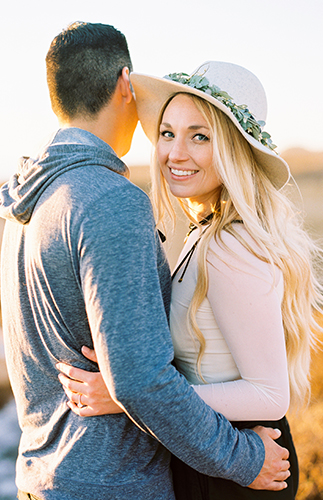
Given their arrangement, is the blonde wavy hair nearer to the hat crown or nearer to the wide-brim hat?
the wide-brim hat

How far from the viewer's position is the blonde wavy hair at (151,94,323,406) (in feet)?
4.67

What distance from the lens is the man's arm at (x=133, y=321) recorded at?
3.08 ft

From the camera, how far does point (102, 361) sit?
3.15ft

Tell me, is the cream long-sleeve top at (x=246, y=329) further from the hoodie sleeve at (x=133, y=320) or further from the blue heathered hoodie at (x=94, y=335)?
the hoodie sleeve at (x=133, y=320)

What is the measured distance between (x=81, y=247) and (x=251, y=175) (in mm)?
904

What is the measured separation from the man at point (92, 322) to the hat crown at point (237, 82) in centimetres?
45

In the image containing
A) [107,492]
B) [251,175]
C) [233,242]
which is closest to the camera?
[107,492]

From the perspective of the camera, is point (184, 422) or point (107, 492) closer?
point (184, 422)

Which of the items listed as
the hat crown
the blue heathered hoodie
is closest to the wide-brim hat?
the hat crown

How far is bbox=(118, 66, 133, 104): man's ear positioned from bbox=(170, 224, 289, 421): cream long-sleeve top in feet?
2.09

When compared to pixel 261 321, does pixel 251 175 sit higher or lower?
higher

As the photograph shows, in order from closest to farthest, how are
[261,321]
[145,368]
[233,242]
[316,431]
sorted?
[145,368] < [261,321] < [233,242] < [316,431]

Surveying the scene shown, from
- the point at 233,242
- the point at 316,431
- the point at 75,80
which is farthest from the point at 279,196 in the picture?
Answer: the point at 316,431

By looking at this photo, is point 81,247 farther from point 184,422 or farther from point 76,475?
point 76,475
